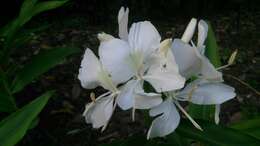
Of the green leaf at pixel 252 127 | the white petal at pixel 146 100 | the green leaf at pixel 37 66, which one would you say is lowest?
the green leaf at pixel 37 66

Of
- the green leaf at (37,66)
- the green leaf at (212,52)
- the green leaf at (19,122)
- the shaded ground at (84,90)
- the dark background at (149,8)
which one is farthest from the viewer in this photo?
the dark background at (149,8)

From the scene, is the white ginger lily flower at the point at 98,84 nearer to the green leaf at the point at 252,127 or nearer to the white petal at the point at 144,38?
the white petal at the point at 144,38

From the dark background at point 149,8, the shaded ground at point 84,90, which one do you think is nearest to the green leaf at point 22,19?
the shaded ground at point 84,90

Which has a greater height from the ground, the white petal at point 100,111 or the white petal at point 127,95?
the white petal at point 127,95

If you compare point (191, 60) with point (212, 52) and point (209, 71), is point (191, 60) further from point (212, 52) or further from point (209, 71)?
point (212, 52)

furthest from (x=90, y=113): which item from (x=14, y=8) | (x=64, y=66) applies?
(x=14, y=8)

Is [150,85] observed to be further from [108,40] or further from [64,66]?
[64,66]

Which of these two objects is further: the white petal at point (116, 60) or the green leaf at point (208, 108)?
the green leaf at point (208, 108)
